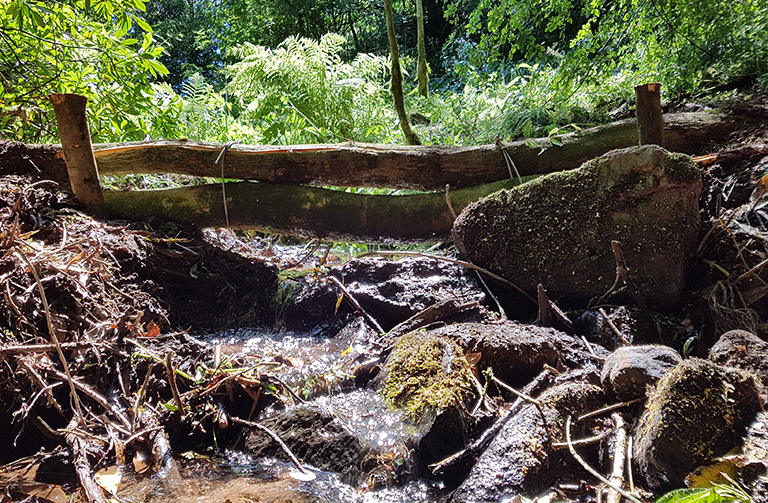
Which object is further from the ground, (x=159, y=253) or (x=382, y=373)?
(x=159, y=253)

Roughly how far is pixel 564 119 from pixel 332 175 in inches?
99.4

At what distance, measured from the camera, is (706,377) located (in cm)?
144

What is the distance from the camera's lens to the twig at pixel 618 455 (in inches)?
52.4

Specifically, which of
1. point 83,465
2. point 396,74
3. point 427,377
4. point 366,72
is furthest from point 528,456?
point 366,72

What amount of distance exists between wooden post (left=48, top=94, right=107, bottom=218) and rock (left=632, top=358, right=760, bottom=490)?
381cm

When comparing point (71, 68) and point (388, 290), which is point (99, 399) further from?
point (71, 68)

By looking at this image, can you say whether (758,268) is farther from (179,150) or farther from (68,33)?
(68,33)

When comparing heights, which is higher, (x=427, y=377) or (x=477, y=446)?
(x=427, y=377)

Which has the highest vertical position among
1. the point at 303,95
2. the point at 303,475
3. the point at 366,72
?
the point at 366,72

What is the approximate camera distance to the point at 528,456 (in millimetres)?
1612

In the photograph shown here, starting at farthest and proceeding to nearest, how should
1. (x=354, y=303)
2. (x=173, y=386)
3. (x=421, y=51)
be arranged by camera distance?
(x=421, y=51), (x=354, y=303), (x=173, y=386)

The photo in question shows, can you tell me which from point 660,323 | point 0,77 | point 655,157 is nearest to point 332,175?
point 655,157

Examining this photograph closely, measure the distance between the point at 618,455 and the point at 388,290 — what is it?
203cm

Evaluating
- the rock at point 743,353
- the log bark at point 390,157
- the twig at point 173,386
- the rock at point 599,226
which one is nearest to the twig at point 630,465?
the rock at point 743,353
